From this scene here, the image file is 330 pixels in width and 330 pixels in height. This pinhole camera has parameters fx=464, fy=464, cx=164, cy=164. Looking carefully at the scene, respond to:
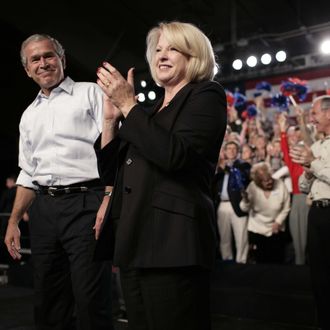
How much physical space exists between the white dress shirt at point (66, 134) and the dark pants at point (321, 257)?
1.33m

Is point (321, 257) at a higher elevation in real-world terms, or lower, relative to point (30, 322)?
higher

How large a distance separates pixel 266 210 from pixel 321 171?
205cm

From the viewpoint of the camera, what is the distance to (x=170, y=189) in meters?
1.15

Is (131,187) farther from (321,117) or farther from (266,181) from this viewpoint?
(266,181)

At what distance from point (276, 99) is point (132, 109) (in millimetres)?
5135

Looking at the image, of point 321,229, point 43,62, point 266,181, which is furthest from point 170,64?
point 266,181

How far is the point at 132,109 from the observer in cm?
116

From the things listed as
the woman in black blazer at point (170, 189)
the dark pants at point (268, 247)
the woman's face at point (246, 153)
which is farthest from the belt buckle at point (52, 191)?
the woman's face at point (246, 153)

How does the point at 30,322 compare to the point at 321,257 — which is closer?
the point at 321,257

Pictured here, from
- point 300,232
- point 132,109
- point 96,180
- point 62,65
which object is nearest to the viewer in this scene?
point 132,109

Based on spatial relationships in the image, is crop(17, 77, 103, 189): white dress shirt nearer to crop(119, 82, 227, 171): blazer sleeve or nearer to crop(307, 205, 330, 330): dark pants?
crop(119, 82, 227, 171): blazer sleeve

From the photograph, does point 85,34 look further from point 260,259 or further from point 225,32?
point 260,259

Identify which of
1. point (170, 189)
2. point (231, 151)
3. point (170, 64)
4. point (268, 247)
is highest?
point (231, 151)


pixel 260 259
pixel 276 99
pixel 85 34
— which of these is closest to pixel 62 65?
pixel 260 259
